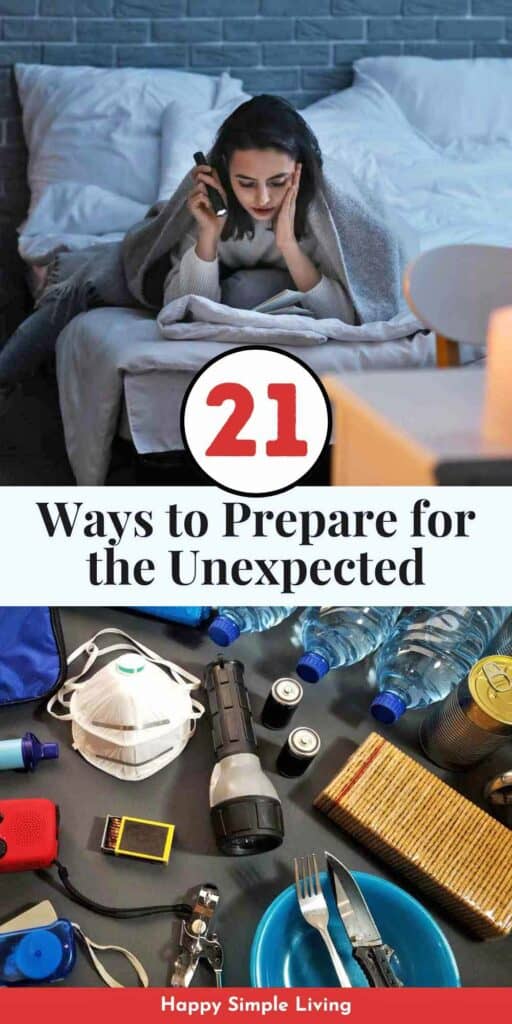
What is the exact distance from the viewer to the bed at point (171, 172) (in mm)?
624

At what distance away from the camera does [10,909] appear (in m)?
0.48

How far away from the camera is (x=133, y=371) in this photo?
64cm

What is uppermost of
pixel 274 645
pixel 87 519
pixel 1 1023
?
pixel 87 519

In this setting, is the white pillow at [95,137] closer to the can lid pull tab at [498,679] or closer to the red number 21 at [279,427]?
the red number 21 at [279,427]

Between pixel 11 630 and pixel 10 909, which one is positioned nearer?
pixel 10 909

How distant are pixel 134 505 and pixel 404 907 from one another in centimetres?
32

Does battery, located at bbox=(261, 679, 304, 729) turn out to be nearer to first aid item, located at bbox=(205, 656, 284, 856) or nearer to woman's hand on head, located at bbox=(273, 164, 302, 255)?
first aid item, located at bbox=(205, 656, 284, 856)

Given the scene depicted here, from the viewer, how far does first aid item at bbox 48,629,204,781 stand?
1.80 ft

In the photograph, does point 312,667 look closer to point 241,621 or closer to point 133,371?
point 241,621

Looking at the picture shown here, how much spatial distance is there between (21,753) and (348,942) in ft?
0.79

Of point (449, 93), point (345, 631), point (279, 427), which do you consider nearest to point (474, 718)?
point (345, 631)

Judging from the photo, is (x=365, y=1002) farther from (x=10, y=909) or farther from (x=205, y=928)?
(x=10, y=909)

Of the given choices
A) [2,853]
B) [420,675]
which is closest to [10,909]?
[2,853]

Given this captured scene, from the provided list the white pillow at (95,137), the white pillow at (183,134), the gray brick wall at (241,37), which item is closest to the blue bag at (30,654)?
the white pillow at (183,134)
